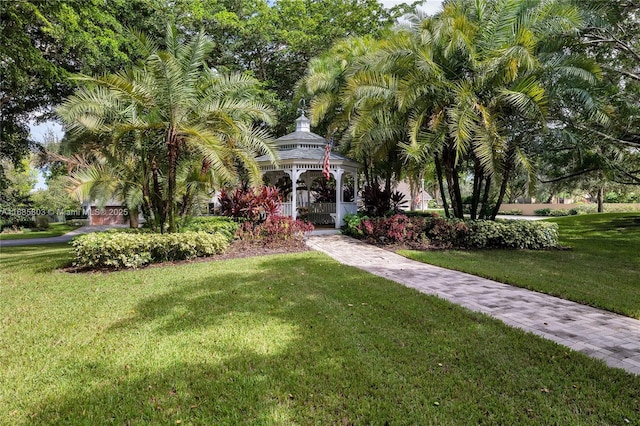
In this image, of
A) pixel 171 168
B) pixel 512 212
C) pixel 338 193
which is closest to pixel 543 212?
pixel 512 212

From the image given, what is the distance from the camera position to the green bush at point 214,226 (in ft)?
34.3

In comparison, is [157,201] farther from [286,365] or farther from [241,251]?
[286,365]

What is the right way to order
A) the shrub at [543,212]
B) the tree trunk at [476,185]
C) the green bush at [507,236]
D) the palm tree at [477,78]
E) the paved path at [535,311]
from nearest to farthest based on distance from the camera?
1. the paved path at [535,311]
2. the palm tree at [477,78]
3. the green bush at [507,236]
4. the tree trunk at [476,185]
5. the shrub at [543,212]

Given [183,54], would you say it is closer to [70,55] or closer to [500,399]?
[70,55]

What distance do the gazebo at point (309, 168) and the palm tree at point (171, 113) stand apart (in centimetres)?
362

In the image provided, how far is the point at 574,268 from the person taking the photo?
809cm

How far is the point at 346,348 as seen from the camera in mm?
3791

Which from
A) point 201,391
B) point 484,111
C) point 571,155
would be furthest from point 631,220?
point 201,391

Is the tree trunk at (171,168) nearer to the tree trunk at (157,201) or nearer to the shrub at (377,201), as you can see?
Answer: the tree trunk at (157,201)

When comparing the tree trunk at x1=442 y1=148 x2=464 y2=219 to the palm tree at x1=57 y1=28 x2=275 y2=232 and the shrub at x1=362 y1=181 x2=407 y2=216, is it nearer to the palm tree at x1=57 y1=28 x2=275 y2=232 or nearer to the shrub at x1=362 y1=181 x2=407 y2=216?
the shrub at x1=362 y1=181 x2=407 y2=216

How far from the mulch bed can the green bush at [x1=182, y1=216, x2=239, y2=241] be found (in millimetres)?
359

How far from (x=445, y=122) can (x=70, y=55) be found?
1375 centimetres

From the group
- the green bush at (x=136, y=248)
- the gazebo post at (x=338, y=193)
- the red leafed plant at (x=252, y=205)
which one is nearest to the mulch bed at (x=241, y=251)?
the green bush at (x=136, y=248)

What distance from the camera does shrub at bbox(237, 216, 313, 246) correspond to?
1100 cm
